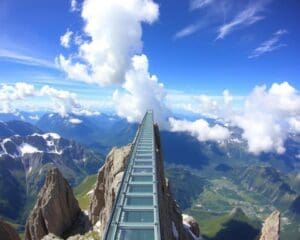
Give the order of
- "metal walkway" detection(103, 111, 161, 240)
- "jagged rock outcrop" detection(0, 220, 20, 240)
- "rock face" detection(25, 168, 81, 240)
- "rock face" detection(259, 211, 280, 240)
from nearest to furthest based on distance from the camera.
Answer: "metal walkway" detection(103, 111, 161, 240) → "jagged rock outcrop" detection(0, 220, 20, 240) → "rock face" detection(259, 211, 280, 240) → "rock face" detection(25, 168, 81, 240)

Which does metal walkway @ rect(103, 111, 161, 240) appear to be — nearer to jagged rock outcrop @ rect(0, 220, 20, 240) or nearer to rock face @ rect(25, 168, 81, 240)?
jagged rock outcrop @ rect(0, 220, 20, 240)

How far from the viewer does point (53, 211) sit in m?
94.2

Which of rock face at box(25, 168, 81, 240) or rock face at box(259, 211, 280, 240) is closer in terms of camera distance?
rock face at box(259, 211, 280, 240)

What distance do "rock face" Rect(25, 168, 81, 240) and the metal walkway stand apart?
5106cm

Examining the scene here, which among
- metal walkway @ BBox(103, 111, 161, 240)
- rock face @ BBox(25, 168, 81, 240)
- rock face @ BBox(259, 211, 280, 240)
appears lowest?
rock face @ BBox(25, 168, 81, 240)

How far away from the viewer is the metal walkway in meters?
29.0

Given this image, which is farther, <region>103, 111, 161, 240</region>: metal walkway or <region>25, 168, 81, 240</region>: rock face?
<region>25, 168, 81, 240</region>: rock face

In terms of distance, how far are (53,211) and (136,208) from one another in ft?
224

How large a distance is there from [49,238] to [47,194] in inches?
1629

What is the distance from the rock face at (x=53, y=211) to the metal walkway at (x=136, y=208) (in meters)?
51.1

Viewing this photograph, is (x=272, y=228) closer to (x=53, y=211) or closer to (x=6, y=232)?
(x=6, y=232)

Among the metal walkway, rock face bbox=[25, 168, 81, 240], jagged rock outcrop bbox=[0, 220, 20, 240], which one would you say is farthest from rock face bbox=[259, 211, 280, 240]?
jagged rock outcrop bbox=[0, 220, 20, 240]

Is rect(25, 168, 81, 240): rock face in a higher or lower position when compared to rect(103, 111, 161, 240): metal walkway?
lower

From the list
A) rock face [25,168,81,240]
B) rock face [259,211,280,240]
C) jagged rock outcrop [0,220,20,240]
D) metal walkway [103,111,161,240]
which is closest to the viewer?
metal walkway [103,111,161,240]
